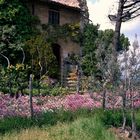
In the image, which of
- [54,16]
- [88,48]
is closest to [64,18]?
[54,16]

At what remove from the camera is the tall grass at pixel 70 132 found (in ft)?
42.0

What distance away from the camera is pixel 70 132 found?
13.4 metres

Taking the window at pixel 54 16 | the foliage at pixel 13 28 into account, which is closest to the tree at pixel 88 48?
the window at pixel 54 16

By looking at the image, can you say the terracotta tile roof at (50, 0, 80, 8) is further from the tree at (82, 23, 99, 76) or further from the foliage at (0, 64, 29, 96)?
the foliage at (0, 64, 29, 96)

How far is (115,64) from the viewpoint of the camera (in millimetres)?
16922

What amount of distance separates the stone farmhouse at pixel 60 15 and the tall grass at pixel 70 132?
20954 millimetres

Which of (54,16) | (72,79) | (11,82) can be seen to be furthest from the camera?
(54,16)

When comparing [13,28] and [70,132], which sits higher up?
[13,28]

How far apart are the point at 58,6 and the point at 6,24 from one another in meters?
5.46

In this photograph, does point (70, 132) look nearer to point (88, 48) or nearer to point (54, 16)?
point (54, 16)

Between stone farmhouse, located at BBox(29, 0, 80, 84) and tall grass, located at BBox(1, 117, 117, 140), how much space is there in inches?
825

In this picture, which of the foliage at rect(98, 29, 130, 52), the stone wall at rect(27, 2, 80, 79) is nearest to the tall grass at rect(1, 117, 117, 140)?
the foliage at rect(98, 29, 130, 52)

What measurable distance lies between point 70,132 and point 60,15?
79.4 feet

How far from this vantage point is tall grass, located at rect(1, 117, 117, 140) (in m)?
12.8
